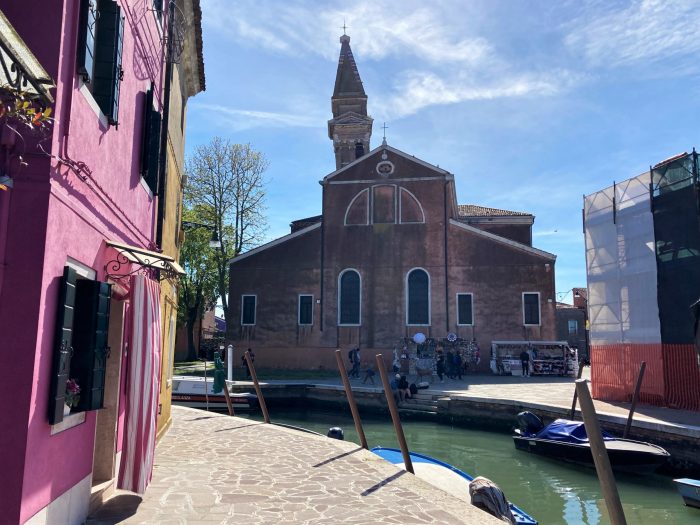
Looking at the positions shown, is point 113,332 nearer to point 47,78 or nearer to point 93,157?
point 93,157

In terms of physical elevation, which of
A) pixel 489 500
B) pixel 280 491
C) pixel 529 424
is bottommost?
pixel 529 424

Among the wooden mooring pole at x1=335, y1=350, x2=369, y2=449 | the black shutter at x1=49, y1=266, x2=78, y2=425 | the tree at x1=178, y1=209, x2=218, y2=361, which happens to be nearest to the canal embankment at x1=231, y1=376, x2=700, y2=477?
the wooden mooring pole at x1=335, y1=350, x2=369, y2=449

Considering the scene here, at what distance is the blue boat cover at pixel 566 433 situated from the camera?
12982 mm

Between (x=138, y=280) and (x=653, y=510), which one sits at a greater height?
(x=138, y=280)

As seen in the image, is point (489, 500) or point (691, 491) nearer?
point (489, 500)

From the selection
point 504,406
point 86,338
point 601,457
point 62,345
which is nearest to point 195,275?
point 504,406

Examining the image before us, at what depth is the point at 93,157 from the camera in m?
5.54

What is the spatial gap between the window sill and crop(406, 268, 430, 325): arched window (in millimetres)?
25781

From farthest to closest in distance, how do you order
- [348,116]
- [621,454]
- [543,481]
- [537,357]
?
1. [348,116]
2. [537,357]
3. [543,481]
4. [621,454]

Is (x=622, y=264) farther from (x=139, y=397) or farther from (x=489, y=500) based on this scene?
(x=139, y=397)

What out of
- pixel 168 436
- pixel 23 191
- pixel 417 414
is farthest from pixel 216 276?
pixel 23 191

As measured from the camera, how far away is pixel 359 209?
32.3 meters

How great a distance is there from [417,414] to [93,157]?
1730 cm

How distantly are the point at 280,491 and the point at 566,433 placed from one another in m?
8.71
